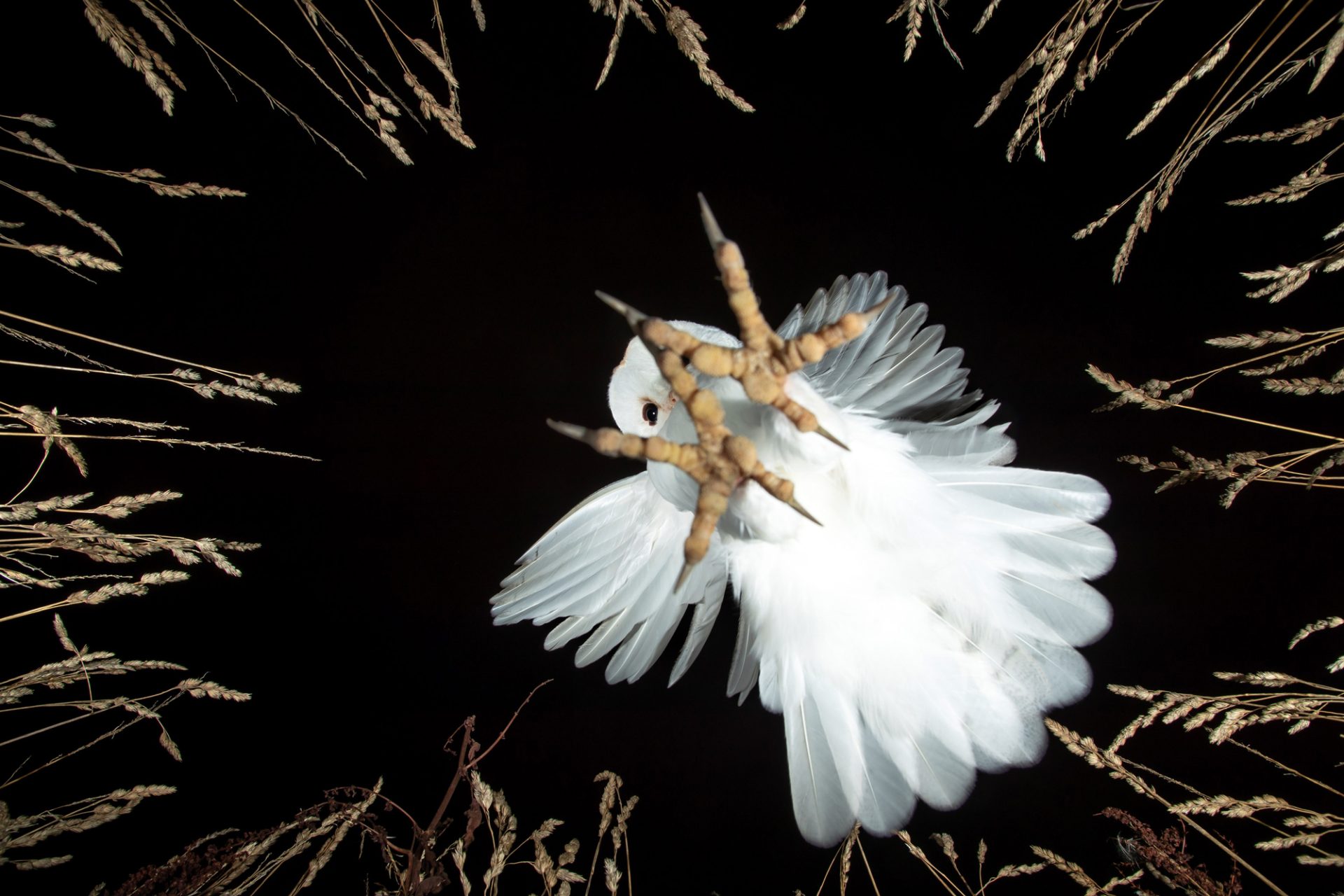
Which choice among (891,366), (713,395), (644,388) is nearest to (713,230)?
(713,395)

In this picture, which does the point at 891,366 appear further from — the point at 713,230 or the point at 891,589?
the point at 713,230

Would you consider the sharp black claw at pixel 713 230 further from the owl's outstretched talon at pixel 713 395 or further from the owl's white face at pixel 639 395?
the owl's white face at pixel 639 395

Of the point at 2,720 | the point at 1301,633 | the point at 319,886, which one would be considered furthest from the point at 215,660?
the point at 1301,633

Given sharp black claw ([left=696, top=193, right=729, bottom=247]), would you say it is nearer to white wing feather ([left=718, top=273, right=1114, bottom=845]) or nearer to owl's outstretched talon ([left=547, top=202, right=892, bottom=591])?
owl's outstretched talon ([left=547, top=202, right=892, bottom=591])

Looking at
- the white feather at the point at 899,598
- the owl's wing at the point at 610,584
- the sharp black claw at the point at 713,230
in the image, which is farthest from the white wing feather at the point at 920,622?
the sharp black claw at the point at 713,230

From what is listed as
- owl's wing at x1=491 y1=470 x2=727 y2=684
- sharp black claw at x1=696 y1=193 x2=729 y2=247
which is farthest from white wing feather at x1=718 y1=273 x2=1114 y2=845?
sharp black claw at x1=696 y1=193 x2=729 y2=247

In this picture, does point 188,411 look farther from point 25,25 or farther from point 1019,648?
point 1019,648

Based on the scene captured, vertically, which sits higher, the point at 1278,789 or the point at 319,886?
the point at 1278,789
